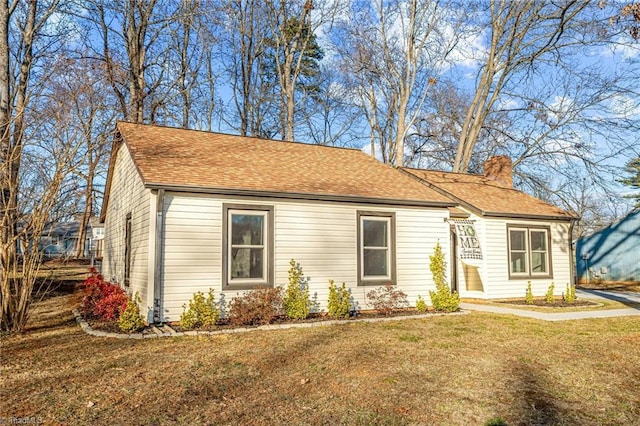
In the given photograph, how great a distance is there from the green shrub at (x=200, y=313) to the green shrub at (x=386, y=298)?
373 cm

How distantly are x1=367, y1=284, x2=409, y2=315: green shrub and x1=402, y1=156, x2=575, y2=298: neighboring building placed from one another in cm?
315

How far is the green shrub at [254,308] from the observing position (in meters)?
8.91

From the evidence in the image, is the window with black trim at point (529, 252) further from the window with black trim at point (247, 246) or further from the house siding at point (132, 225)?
the house siding at point (132, 225)

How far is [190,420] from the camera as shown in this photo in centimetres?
407

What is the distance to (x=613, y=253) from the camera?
21.5 m

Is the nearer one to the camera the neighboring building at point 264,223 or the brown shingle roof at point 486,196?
the neighboring building at point 264,223

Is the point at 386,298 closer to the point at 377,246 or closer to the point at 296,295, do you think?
the point at 377,246

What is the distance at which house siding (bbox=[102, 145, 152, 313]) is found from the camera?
9.46 m

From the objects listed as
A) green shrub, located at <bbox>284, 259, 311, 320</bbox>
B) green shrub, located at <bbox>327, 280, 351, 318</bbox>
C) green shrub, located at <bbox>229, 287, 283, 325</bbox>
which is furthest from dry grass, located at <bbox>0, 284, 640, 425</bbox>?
green shrub, located at <bbox>327, 280, 351, 318</bbox>

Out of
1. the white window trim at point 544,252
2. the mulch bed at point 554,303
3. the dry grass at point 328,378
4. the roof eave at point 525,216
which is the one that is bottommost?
the mulch bed at point 554,303

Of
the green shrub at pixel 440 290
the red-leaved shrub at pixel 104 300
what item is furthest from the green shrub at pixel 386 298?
the red-leaved shrub at pixel 104 300

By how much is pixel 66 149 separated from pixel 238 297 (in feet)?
14.0

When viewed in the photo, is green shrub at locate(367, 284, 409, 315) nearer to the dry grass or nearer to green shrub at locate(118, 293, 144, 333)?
the dry grass

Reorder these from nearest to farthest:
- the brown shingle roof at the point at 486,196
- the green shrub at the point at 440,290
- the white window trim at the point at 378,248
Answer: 1. the white window trim at the point at 378,248
2. the green shrub at the point at 440,290
3. the brown shingle roof at the point at 486,196
